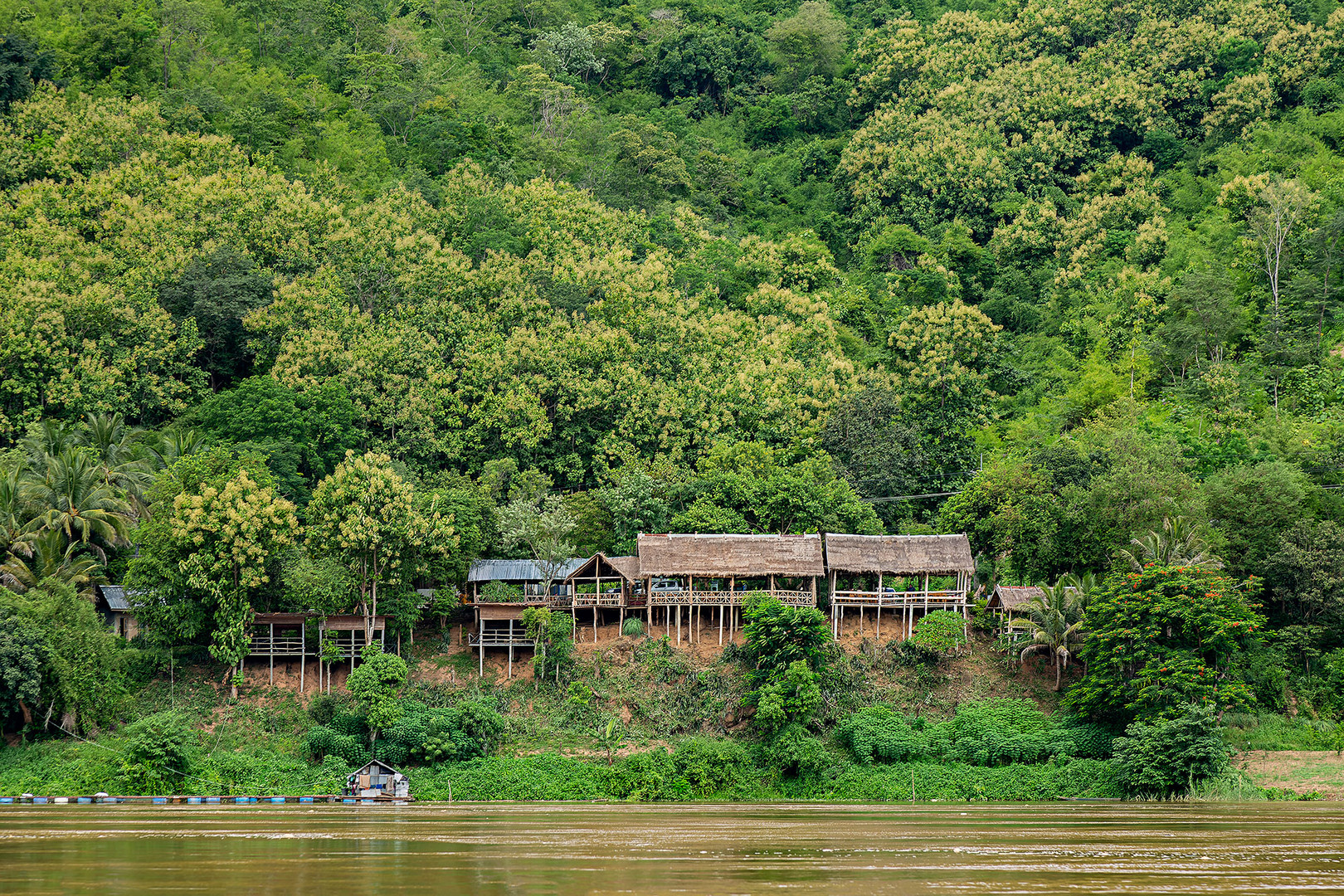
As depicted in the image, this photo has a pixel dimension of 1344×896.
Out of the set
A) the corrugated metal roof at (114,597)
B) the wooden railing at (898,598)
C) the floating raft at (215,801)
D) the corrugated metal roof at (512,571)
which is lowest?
the floating raft at (215,801)

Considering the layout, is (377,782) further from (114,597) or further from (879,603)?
(879,603)

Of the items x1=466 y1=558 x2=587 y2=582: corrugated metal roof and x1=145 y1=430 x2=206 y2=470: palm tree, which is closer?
x1=466 y1=558 x2=587 y2=582: corrugated metal roof

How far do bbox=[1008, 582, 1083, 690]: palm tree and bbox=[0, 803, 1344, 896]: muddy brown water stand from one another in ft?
26.2

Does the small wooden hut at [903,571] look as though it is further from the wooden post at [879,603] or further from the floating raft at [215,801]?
the floating raft at [215,801]

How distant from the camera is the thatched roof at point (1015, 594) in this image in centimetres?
4469

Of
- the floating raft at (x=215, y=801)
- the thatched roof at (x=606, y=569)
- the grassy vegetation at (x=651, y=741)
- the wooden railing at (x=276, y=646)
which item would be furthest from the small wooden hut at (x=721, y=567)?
the wooden railing at (x=276, y=646)

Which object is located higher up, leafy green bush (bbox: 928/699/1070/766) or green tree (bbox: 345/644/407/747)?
green tree (bbox: 345/644/407/747)

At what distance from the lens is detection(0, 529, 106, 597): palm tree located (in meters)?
42.8

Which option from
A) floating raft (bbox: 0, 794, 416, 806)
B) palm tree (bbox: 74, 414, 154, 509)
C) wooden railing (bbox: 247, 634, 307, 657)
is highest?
palm tree (bbox: 74, 414, 154, 509)

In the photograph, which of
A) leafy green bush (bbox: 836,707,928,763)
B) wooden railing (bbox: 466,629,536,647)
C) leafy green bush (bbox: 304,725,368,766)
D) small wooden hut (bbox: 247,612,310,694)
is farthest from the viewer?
wooden railing (bbox: 466,629,536,647)

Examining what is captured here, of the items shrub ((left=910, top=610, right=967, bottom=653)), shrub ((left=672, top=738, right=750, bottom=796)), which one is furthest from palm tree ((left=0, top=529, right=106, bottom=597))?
shrub ((left=910, top=610, right=967, bottom=653))

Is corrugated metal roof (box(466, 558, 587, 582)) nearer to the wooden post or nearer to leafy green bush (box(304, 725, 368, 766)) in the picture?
leafy green bush (box(304, 725, 368, 766))

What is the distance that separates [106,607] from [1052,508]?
30468 mm

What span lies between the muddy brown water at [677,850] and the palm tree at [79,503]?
40.3 ft
